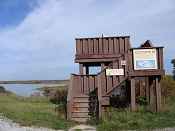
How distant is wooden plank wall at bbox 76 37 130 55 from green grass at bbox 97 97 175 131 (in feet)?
17.5

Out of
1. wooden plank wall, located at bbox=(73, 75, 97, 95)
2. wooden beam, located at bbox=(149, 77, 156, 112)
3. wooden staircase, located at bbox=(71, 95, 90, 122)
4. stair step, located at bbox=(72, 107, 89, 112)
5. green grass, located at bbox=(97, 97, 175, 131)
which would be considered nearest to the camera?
green grass, located at bbox=(97, 97, 175, 131)

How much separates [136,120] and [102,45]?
7.94 meters

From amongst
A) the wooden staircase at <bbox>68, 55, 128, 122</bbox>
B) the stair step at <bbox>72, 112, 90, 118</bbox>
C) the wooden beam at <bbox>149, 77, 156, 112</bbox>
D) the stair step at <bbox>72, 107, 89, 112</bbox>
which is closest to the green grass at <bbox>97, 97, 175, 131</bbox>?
the wooden beam at <bbox>149, 77, 156, 112</bbox>

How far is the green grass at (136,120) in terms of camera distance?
1836 centimetres

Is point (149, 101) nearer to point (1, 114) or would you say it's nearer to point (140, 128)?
point (140, 128)

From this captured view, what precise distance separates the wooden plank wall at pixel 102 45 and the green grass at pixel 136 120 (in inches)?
210

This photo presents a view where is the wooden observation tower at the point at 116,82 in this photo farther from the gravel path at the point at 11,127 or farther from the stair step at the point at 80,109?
the gravel path at the point at 11,127

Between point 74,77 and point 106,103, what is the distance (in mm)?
2577

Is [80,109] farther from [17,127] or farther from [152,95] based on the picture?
[17,127]

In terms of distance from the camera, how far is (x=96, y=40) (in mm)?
26547

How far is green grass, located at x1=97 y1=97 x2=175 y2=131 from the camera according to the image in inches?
723

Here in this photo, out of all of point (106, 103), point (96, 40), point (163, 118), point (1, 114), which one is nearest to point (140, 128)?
point (163, 118)

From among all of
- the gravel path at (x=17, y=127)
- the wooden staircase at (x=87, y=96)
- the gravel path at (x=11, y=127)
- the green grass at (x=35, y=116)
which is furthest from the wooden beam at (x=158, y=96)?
the gravel path at (x=11, y=127)

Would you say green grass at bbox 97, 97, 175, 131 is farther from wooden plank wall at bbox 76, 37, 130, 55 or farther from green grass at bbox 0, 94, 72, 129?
wooden plank wall at bbox 76, 37, 130, 55
